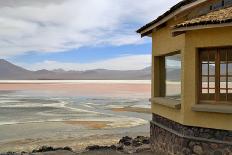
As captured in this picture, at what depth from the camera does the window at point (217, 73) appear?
12430 mm

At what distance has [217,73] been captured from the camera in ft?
40.8

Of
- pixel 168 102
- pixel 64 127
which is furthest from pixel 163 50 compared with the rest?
pixel 64 127

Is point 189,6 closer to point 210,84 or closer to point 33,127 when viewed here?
point 210,84

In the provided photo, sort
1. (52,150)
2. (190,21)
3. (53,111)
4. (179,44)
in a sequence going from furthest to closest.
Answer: (53,111), (52,150), (179,44), (190,21)

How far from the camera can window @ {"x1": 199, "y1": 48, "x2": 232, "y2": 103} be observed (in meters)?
12.4

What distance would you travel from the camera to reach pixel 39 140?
25203 millimetres

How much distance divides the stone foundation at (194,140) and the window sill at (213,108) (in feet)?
1.95

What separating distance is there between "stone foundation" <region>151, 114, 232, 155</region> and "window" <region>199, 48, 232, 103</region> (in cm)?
95

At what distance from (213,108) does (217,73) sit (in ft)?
3.23

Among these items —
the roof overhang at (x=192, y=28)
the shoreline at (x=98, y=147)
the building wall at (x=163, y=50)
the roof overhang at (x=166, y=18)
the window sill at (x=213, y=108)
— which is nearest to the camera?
the roof overhang at (x=192, y=28)

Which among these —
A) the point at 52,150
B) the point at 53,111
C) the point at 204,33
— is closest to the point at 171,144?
the point at 204,33

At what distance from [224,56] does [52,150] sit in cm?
1050

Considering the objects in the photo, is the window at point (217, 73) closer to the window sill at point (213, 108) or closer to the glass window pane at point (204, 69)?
the glass window pane at point (204, 69)

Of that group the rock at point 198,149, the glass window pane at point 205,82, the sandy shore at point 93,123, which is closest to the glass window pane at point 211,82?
the glass window pane at point 205,82
